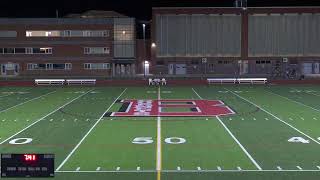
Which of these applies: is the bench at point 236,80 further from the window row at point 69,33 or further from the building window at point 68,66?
the building window at point 68,66

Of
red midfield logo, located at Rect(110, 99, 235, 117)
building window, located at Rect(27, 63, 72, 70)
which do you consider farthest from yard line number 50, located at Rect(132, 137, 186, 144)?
building window, located at Rect(27, 63, 72, 70)

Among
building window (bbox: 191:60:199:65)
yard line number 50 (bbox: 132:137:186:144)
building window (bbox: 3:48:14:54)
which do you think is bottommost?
yard line number 50 (bbox: 132:137:186:144)

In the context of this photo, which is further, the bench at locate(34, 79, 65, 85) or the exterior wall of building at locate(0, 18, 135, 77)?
the exterior wall of building at locate(0, 18, 135, 77)

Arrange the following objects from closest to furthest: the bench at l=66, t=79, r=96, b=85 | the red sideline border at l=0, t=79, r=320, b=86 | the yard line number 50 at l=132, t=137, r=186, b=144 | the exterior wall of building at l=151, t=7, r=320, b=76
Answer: the yard line number 50 at l=132, t=137, r=186, b=144, the red sideline border at l=0, t=79, r=320, b=86, the bench at l=66, t=79, r=96, b=85, the exterior wall of building at l=151, t=7, r=320, b=76

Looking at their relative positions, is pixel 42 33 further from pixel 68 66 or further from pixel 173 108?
pixel 173 108

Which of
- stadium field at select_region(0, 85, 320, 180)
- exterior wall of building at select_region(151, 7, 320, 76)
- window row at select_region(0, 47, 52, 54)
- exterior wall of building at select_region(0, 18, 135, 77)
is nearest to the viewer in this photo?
stadium field at select_region(0, 85, 320, 180)

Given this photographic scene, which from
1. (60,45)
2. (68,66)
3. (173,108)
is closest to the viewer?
(173,108)

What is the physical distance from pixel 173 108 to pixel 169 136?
11145 millimetres

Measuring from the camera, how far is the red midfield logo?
31.1 meters

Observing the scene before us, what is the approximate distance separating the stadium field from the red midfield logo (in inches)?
2.2

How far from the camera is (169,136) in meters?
23.0

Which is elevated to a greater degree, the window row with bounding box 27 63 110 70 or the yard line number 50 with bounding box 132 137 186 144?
the window row with bounding box 27 63 110 70

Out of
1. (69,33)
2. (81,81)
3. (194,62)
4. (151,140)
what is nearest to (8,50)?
(69,33)

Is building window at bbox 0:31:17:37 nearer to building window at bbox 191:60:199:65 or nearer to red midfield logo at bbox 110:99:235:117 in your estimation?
building window at bbox 191:60:199:65
